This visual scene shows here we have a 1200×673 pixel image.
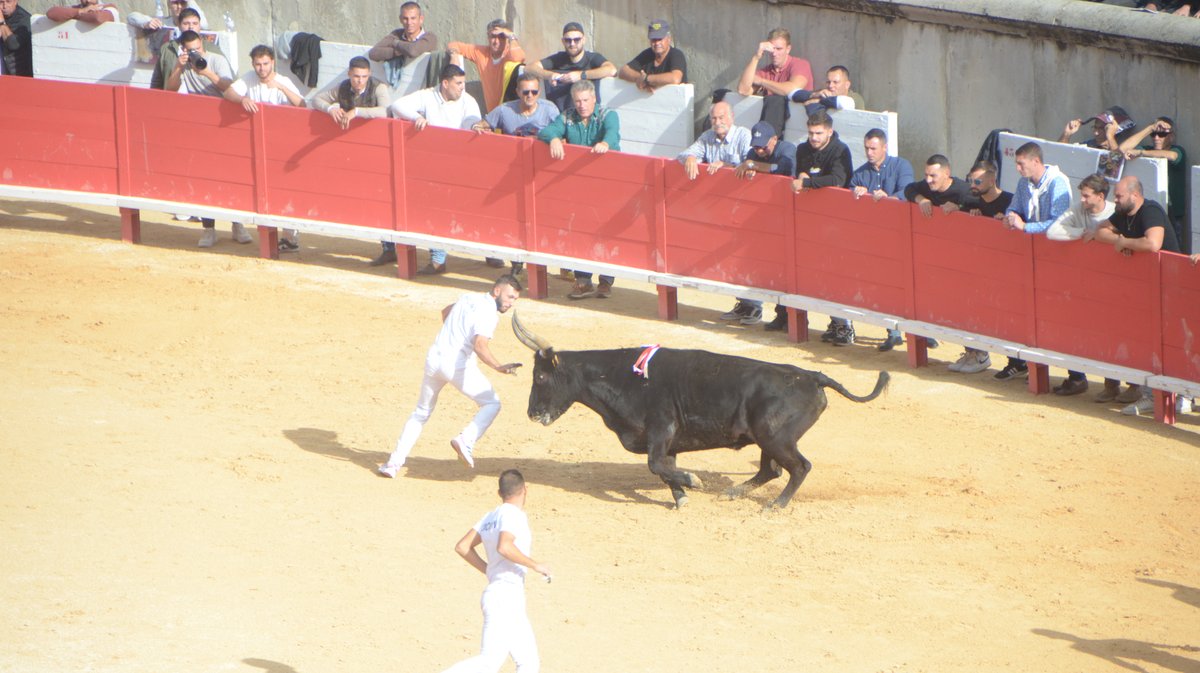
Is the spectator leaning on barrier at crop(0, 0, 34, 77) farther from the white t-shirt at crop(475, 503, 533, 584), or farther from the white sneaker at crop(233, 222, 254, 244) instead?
the white t-shirt at crop(475, 503, 533, 584)

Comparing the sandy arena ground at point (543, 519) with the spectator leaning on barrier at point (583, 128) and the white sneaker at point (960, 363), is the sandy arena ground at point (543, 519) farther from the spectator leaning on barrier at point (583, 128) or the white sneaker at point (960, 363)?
the spectator leaning on barrier at point (583, 128)

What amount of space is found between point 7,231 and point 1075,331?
11366 mm

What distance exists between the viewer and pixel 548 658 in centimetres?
830

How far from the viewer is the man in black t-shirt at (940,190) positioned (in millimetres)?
Result: 13359

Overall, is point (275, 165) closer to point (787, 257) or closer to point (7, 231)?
point (7, 231)

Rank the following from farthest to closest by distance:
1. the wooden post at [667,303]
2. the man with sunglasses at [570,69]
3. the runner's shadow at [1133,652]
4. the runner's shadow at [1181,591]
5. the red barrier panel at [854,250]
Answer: the man with sunglasses at [570,69], the wooden post at [667,303], the red barrier panel at [854,250], the runner's shadow at [1181,591], the runner's shadow at [1133,652]

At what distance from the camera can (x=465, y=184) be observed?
16078mm

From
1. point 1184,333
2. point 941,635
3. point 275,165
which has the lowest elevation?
point 941,635

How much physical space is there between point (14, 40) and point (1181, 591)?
48.5 feet

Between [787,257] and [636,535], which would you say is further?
[787,257]

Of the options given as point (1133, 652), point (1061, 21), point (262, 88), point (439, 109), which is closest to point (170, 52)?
point (262, 88)

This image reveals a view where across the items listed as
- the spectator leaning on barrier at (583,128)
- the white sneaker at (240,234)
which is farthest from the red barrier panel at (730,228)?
the white sneaker at (240,234)

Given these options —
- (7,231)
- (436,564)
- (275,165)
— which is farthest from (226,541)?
(7,231)

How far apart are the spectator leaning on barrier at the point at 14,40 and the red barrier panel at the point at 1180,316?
1317 centimetres
